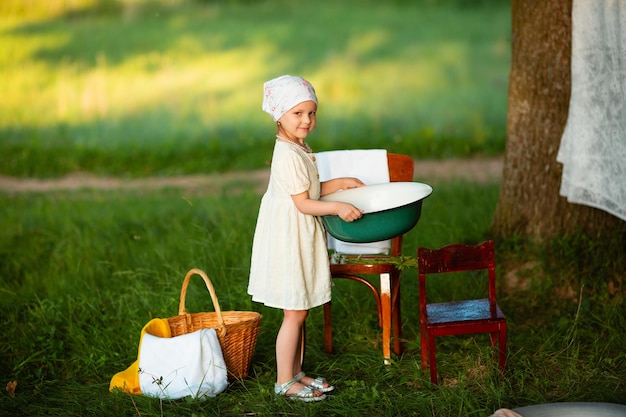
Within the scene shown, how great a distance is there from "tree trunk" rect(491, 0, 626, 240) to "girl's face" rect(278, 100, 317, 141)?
170 cm

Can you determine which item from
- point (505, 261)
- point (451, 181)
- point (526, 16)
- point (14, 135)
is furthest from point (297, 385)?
point (14, 135)

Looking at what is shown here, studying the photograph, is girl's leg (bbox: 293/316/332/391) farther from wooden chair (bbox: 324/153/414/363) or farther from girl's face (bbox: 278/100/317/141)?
girl's face (bbox: 278/100/317/141)

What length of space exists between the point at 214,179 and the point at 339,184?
534 cm

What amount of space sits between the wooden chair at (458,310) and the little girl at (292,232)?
0.40m

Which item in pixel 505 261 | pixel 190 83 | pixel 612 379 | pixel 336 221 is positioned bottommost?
pixel 612 379

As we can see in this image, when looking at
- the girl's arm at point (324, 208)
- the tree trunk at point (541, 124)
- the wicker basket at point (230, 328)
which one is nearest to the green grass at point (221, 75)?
the tree trunk at point (541, 124)

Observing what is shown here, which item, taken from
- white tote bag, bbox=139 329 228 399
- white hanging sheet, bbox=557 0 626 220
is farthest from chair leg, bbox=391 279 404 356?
white hanging sheet, bbox=557 0 626 220

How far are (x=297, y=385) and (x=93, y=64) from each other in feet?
27.9

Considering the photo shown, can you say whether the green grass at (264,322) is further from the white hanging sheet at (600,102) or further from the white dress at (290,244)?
the white hanging sheet at (600,102)

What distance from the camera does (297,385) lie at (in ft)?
12.5

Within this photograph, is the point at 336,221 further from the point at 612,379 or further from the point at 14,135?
the point at 14,135

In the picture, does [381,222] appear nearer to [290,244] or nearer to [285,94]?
[290,244]

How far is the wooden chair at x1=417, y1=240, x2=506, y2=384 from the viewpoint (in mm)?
3658

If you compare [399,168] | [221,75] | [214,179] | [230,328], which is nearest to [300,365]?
[230,328]
